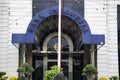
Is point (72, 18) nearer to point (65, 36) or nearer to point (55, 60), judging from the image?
point (65, 36)

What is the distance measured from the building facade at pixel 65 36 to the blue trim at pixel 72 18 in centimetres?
67

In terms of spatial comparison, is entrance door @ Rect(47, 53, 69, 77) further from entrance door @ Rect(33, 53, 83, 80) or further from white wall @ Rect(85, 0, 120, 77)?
white wall @ Rect(85, 0, 120, 77)

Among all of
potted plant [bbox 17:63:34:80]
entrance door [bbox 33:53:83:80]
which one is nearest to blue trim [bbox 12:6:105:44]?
potted plant [bbox 17:63:34:80]

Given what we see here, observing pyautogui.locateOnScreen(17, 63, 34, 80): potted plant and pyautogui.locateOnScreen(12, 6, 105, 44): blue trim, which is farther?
pyautogui.locateOnScreen(12, 6, 105, 44): blue trim

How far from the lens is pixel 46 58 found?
27.3m

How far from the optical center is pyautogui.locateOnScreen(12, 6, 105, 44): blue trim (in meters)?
24.2

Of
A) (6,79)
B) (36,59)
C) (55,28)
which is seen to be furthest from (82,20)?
(6,79)

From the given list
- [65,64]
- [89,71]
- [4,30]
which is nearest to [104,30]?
[65,64]

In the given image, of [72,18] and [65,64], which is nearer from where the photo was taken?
[72,18]

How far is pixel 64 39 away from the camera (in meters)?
27.8

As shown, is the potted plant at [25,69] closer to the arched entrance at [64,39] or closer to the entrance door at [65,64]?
the arched entrance at [64,39]

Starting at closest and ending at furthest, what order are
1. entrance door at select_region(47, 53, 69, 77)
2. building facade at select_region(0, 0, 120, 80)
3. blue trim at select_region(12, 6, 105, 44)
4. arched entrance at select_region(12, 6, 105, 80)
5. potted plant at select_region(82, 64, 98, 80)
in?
potted plant at select_region(82, 64, 98, 80), blue trim at select_region(12, 6, 105, 44), arched entrance at select_region(12, 6, 105, 80), building facade at select_region(0, 0, 120, 80), entrance door at select_region(47, 53, 69, 77)

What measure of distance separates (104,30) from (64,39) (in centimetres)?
339

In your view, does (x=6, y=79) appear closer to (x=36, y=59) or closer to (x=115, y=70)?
(x=36, y=59)
